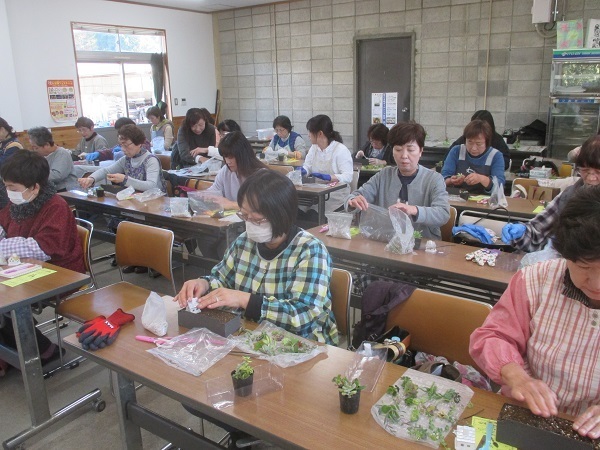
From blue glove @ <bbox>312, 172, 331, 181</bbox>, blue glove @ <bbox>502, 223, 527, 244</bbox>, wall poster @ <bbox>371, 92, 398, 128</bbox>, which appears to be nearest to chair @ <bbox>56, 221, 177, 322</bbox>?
A: blue glove @ <bbox>502, 223, 527, 244</bbox>

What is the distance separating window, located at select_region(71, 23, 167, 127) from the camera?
7762 mm

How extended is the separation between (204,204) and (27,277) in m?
1.43

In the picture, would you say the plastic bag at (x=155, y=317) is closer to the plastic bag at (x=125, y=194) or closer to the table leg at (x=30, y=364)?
the table leg at (x=30, y=364)

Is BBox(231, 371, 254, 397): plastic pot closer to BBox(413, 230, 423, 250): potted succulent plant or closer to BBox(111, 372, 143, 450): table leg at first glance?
BBox(111, 372, 143, 450): table leg

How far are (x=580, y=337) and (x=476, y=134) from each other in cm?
285

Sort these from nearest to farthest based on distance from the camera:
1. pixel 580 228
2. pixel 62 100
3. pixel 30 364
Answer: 1. pixel 580 228
2. pixel 30 364
3. pixel 62 100

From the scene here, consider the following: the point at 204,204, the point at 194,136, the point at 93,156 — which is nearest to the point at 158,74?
the point at 93,156

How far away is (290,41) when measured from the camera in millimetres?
8578

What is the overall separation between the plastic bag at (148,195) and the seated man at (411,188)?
5.93ft

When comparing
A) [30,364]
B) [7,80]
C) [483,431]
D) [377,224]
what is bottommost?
[30,364]

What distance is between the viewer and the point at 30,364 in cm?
223

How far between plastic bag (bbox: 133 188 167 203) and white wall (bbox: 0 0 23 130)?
380cm

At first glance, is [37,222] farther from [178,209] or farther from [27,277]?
[178,209]

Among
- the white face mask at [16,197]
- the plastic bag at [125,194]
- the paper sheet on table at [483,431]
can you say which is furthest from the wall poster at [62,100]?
the paper sheet on table at [483,431]
